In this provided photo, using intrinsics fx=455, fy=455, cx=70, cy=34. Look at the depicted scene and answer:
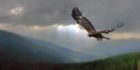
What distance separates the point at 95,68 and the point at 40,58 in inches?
137

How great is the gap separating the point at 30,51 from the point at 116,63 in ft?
17.9

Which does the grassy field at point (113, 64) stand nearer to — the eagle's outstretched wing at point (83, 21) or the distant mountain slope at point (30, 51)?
the distant mountain slope at point (30, 51)

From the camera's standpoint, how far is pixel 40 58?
2431cm

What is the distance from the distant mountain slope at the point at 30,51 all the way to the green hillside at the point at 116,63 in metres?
0.49

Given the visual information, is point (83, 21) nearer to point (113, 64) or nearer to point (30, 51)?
point (113, 64)

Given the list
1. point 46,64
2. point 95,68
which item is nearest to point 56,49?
point 46,64

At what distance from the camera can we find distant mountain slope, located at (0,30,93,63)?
23.0m

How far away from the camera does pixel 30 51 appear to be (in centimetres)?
2531

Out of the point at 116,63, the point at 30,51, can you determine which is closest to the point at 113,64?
the point at 116,63

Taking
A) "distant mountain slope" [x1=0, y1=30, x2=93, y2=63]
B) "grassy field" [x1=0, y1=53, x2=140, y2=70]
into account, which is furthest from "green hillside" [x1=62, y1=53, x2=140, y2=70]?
"distant mountain slope" [x1=0, y1=30, x2=93, y2=63]

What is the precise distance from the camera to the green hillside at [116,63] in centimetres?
2211

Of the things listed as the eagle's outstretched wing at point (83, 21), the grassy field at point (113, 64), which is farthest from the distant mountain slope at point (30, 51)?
the eagle's outstretched wing at point (83, 21)

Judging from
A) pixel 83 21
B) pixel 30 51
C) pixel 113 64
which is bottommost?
pixel 113 64

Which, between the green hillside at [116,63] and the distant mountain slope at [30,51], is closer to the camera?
the green hillside at [116,63]
